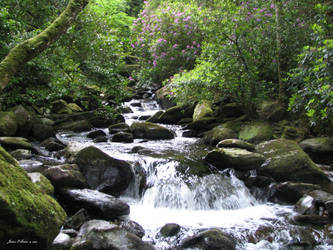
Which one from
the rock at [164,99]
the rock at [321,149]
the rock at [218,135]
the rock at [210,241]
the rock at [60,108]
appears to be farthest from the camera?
the rock at [164,99]

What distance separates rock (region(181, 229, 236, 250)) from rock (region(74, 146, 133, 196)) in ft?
8.21

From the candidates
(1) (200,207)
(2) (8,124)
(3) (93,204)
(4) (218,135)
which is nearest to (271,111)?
(4) (218,135)

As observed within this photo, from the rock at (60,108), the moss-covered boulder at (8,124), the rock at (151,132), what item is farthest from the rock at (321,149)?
the rock at (60,108)

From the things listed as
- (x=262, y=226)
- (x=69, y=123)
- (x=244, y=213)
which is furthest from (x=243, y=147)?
(x=69, y=123)

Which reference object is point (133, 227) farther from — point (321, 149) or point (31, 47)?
point (321, 149)

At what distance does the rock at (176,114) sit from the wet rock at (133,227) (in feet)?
28.7

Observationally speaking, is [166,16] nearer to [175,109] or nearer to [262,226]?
[175,109]

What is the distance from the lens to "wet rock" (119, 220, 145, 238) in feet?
15.5

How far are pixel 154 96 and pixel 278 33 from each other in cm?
1044

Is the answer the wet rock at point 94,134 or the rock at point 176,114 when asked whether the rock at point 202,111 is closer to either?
the rock at point 176,114

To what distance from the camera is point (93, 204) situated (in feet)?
16.7

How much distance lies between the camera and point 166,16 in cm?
1648

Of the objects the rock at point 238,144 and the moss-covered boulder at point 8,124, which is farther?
the moss-covered boulder at point 8,124

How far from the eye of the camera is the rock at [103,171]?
6360mm
